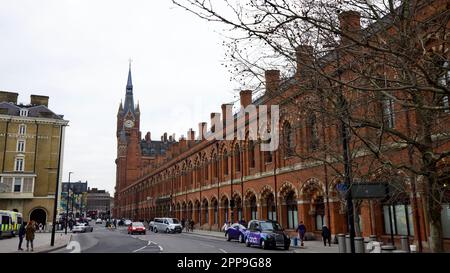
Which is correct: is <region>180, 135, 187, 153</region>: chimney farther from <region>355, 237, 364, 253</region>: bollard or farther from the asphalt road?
<region>355, 237, 364, 253</region>: bollard

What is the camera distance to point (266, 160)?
114 feet

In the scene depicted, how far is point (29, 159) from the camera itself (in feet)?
187

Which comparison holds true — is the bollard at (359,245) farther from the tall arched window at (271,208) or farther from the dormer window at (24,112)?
the dormer window at (24,112)

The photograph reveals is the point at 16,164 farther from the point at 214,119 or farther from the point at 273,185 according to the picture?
the point at 273,185

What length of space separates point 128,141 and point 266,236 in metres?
111

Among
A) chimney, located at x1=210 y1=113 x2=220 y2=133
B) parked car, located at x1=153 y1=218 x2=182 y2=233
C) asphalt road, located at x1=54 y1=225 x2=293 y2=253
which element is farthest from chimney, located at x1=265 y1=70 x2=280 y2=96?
chimney, located at x1=210 y1=113 x2=220 y2=133

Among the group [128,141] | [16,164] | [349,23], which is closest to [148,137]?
[128,141]

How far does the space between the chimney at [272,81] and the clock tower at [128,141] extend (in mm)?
112890

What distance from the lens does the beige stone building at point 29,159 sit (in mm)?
54750

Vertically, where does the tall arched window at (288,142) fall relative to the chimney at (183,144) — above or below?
below

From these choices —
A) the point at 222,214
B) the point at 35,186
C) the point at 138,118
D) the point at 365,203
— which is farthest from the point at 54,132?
the point at 138,118

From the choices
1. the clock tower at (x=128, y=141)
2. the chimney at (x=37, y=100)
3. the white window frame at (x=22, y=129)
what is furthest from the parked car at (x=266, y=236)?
the clock tower at (x=128, y=141)

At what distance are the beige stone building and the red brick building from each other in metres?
19.2

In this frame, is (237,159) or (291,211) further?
(237,159)
